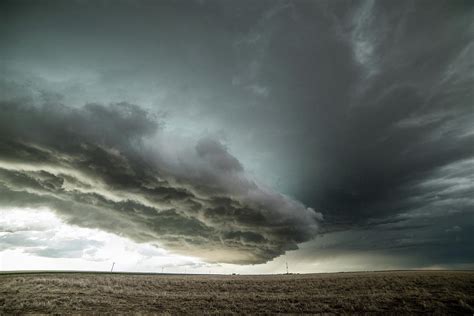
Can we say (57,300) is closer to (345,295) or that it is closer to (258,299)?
(258,299)

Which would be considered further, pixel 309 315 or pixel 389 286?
pixel 389 286

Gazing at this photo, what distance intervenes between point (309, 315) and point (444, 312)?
39.2ft

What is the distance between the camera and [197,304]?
2795 centimetres

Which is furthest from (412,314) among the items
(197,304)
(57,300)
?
(57,300)

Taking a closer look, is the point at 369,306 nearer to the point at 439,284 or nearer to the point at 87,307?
the point at 439,284

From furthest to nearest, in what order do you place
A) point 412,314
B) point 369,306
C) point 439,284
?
point 439,284 → point 369,306 → point 412,314

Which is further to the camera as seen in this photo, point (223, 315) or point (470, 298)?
point (470, 298)

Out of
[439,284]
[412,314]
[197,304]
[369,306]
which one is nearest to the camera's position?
[412,314]

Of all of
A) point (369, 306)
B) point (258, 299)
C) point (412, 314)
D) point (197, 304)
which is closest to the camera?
point (412, 314)

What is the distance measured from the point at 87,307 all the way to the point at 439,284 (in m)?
44.6

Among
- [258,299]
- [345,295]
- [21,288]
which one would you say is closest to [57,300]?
[21,288]

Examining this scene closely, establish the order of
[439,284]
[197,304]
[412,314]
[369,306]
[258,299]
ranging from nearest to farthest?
[412,314]
[369,306]
[197,304]
[258,299]
[439,284]

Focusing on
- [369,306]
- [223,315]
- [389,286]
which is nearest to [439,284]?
[389,286]

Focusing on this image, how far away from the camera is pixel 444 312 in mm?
22188
